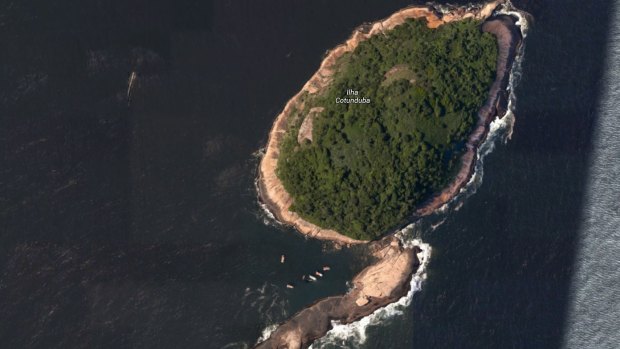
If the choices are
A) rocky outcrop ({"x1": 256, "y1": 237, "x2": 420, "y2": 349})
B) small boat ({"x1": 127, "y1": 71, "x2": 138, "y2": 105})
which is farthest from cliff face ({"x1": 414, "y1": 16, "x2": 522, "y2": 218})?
small boat ({"x1": 127, "y1": 71, "x2": 138, "y2": 105})

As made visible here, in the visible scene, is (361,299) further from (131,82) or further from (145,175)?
(131,82)

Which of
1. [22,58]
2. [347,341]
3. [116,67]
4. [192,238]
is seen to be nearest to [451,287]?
[347,341]

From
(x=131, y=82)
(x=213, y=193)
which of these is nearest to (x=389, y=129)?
(x=213, y=193)

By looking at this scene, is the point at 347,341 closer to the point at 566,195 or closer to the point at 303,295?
the point at 303,295

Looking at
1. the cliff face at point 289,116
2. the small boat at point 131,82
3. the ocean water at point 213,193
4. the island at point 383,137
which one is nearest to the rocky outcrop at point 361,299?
the island at point 383,137

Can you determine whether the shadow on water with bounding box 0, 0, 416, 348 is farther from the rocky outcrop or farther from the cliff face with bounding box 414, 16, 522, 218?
the cliff face with bounding box 414, 16, 522, 218
